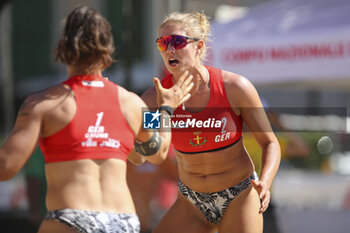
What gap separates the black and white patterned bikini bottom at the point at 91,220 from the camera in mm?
2611

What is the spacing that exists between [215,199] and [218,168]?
0.67 feet

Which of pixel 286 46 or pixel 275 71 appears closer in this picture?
pixel 286 46

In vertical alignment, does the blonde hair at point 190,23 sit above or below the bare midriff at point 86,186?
above

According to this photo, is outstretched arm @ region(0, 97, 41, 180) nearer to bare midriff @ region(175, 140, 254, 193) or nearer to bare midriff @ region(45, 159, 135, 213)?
bare midriff @ region(45, 159, 135, 213)

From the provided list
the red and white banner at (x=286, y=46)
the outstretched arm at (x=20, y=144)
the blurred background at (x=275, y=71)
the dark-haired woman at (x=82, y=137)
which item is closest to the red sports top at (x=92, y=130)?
A: the dark-haired woman at (x=82, y=137)

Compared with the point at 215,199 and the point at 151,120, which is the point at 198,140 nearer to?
the point at 215,199

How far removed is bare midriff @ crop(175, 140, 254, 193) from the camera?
12.1 feet

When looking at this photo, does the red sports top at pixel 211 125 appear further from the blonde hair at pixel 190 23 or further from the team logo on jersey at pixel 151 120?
the team logo on jersey at pixel 151 120

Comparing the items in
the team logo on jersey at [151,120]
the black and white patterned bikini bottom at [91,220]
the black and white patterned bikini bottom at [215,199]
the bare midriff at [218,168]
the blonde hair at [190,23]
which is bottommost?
the black and white patterned bikini bottom at [215,199]

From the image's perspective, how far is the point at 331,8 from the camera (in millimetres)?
6180

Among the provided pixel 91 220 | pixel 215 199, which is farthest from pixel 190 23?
pixel 91 220

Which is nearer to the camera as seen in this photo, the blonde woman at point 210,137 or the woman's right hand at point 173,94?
the woman's right hand at point 173,94

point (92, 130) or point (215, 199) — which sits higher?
point (92, 130)

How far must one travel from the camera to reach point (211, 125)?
11.8 feet
